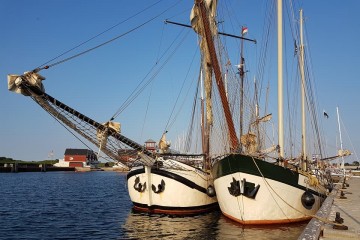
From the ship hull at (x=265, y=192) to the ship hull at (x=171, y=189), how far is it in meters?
4.68

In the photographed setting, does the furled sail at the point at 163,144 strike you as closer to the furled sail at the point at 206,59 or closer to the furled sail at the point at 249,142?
the furled sail at the point at 206,59

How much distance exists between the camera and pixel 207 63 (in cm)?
2752

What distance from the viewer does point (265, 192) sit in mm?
17406

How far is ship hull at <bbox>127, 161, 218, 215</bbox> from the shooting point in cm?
2262

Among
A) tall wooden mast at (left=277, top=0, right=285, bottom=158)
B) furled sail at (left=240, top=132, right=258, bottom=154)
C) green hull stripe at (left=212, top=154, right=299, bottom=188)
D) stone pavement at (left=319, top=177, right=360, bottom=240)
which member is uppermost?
tall wooden mast at (left=277, top=0, right=285, bottom=158)

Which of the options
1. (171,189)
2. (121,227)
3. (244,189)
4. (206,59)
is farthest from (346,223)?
(206,59)

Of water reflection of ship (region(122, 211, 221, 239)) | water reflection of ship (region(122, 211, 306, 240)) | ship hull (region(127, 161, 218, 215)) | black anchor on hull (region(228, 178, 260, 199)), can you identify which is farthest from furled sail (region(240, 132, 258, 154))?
water reflection of ship (region(122, 211, 221, 239))

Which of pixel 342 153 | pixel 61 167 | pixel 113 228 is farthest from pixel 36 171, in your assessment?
pixel 113 228

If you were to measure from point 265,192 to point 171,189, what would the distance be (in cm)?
709

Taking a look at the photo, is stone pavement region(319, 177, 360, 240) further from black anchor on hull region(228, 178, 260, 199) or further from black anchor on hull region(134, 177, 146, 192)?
black anchor on hull region(134, 177, 146, 192)

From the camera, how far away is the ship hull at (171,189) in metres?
22.6

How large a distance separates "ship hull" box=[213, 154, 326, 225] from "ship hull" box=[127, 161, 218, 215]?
15.4ft

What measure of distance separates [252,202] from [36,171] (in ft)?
375

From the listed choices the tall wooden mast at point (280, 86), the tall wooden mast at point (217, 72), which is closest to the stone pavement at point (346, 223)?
the tall wooden mast at point (280, 86)
